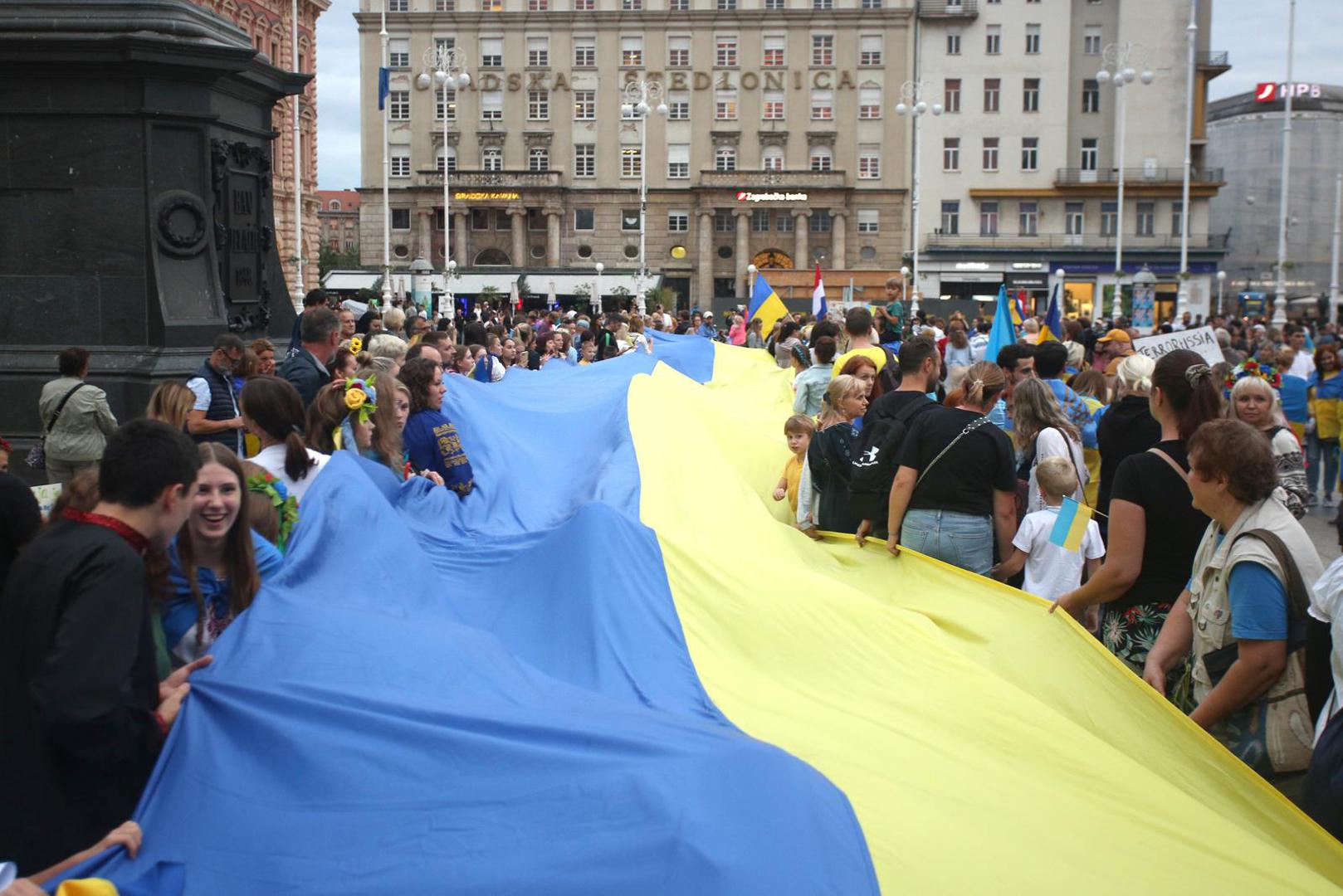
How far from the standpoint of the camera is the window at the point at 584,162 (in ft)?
267

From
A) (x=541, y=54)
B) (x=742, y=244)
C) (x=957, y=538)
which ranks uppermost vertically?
(x=541, y=54)

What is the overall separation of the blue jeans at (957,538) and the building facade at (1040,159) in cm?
7113

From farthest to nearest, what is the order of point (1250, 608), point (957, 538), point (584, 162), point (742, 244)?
point (584, 162) < point (742, 244) < point (957, 538) < point (1250, 608)

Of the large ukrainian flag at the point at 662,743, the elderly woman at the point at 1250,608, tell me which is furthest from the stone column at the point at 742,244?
the elderly woman at the point at 1250,608

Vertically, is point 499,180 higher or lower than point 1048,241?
higher

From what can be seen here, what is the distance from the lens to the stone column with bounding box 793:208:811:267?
7944 cm

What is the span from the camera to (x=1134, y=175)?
76.1 meters

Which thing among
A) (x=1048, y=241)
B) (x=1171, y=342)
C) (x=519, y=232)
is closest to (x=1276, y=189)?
(x=1048, y=241)

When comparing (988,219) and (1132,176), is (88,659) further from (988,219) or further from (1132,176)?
(1132,176)

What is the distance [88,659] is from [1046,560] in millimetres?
5043

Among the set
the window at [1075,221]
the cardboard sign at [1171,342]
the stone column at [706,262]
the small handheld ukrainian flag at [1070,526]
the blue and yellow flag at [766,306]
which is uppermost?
the window at [1075,221]

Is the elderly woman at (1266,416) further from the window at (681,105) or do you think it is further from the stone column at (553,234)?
the window at (681,105)

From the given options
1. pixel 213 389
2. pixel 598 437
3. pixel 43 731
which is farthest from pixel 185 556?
pixel 598 437

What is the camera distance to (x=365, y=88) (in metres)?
79.1
